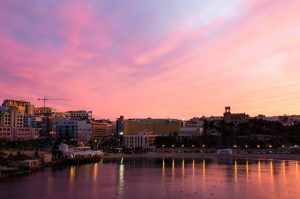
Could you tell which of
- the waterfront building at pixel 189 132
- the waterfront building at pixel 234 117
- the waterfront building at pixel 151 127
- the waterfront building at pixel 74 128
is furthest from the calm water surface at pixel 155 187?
the waterfront building at pixel 74 128

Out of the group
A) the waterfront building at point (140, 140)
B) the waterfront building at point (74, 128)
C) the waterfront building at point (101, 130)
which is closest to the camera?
the waterfront building at point (140, 140)

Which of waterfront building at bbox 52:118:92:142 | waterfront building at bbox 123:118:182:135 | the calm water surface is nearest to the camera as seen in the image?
the calm water surface

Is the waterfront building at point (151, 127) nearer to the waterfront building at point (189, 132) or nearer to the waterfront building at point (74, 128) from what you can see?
the waterfront building at point (189, 132)

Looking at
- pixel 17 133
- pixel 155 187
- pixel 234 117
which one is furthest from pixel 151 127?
pixel 155 187

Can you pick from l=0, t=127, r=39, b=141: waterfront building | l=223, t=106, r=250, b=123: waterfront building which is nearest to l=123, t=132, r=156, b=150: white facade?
l=223, t=106, r=250, b=123: waterfront building

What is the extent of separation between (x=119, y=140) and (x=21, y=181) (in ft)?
247

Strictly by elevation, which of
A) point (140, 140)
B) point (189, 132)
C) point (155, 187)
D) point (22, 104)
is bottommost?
point (155, 187)

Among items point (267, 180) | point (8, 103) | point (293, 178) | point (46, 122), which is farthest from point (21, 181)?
point (8, 103)

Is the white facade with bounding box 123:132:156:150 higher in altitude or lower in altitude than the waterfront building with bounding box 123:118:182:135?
lower

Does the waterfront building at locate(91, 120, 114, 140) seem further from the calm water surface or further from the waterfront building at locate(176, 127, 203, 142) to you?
the calm water surface

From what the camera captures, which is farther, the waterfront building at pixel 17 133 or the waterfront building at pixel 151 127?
the waterfront building at pixel 151 127

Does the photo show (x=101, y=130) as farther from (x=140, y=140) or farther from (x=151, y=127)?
(x=140, y=140)

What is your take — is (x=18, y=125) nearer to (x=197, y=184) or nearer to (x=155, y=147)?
(x=155, y=147)

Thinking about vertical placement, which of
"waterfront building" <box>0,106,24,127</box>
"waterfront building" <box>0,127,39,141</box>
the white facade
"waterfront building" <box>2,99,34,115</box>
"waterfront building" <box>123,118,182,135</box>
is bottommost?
the white facade
